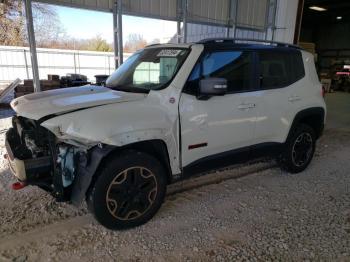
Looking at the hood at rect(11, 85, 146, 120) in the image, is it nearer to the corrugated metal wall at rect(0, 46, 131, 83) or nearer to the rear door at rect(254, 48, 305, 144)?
the rear door at rect(254, 48, 305, 144)

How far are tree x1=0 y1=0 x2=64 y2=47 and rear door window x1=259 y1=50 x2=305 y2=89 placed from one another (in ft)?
25.7

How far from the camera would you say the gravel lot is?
8.31 ft

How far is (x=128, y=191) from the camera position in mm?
2729

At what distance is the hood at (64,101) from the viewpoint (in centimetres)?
254

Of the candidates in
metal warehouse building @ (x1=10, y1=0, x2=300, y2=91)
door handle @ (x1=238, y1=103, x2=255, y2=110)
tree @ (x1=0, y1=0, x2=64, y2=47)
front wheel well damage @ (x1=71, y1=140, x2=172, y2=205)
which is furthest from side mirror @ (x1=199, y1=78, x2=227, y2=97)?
tree @ (x1=0, y1=0, x2=64, y2=47)

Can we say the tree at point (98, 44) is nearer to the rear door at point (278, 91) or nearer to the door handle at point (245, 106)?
the rear door at point (278, 91)

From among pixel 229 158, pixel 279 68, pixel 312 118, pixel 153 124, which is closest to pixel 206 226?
pixel 229 158

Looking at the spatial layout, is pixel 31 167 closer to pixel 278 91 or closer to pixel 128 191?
pixel 128 191

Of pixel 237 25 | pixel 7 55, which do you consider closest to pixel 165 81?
pixel 237 25

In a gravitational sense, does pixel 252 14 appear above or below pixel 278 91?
above

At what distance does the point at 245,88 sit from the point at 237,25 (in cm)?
632

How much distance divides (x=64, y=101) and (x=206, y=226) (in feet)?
6.06

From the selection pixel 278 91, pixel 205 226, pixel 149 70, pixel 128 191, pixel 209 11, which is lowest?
pixel 205 226

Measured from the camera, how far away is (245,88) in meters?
3.44
